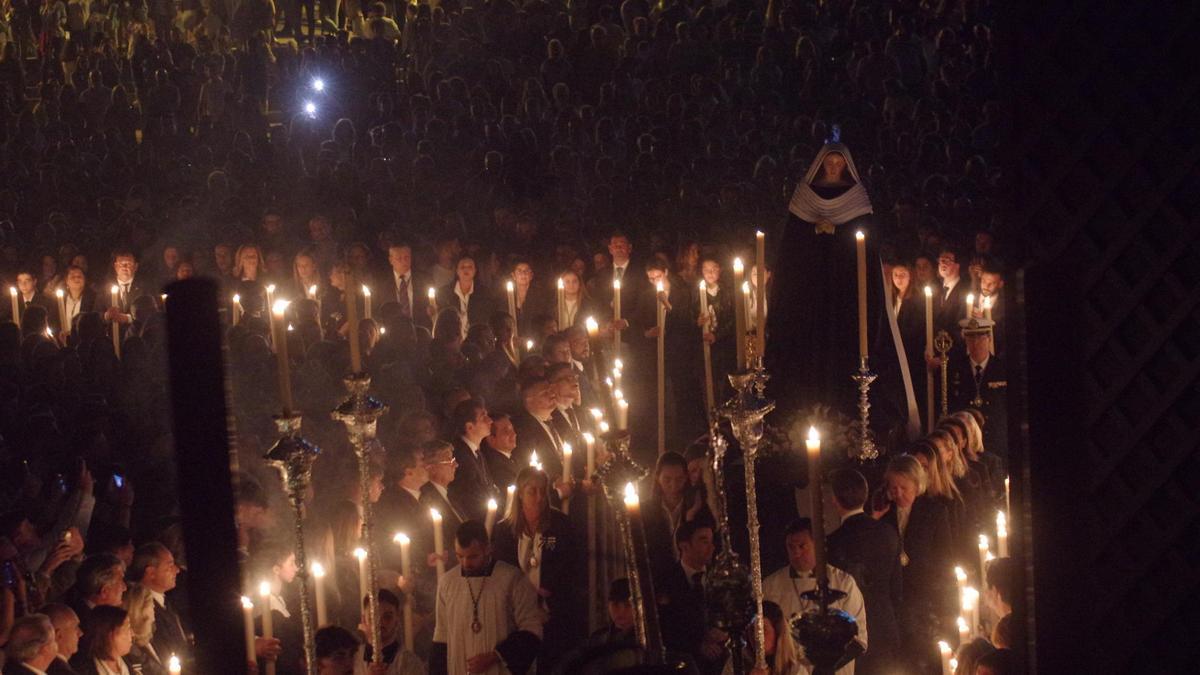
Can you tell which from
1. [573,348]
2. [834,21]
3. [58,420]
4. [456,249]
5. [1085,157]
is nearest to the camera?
[1085,157]

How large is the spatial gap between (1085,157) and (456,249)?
13571 mm

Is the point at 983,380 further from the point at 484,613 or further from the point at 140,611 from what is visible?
the point at 140,611

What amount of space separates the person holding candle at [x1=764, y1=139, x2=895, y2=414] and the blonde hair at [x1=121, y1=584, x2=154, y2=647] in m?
5.72

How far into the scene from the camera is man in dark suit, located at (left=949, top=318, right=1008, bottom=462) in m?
10.1

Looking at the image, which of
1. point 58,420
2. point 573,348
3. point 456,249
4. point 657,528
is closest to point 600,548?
point 657,528

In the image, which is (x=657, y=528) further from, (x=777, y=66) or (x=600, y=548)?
(x=777, y=66)

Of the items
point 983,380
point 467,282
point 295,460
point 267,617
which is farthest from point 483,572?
point 467,282

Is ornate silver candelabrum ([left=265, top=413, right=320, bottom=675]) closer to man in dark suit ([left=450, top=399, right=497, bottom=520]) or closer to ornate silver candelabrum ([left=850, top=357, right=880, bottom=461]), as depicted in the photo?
man in dark suit ([left=450, top=399, right=497, bottom=520])

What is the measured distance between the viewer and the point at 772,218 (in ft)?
72.0

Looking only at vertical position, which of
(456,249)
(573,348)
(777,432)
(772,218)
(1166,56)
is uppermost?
(772,218)

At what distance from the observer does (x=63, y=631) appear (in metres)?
5.73

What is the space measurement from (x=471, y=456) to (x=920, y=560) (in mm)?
3111

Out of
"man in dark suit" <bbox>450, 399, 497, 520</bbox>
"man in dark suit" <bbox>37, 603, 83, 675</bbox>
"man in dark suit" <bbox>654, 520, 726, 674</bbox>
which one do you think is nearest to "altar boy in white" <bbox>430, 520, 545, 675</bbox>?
"man in dark suit" <bbox>654, 520, 726, 674</bbox>

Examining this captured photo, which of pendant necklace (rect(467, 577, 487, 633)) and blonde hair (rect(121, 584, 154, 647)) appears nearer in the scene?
blonde hair (rect(121, 584, 154, 647))
